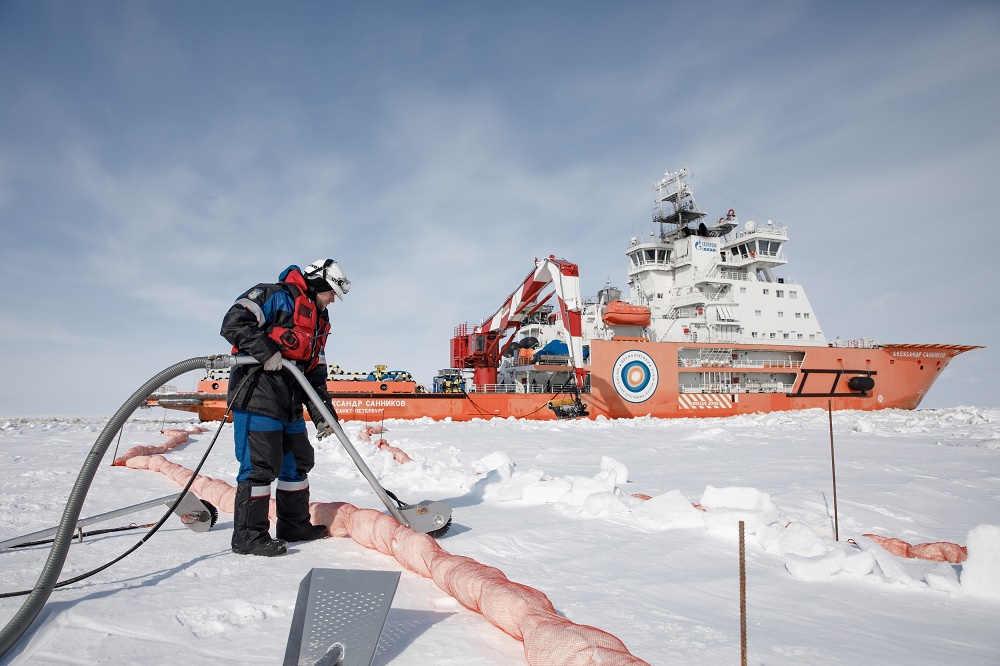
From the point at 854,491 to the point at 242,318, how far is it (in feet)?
16.1

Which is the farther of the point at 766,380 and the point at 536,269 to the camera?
the point at 766,380

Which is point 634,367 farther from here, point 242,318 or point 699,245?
point 242,318

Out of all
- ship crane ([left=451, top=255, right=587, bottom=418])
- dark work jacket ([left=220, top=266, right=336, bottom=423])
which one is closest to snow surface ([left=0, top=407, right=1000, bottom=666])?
dark work jacket ([left=220, top=266, right=336, bottom=423])

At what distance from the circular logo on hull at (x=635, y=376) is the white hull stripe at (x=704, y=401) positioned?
3.78 ft

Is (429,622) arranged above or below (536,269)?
below

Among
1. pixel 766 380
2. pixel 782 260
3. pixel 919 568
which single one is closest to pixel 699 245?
pixel 782 260

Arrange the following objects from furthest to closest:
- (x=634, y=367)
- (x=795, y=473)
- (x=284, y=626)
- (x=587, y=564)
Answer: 1. (x=634, y=367)
2. (x=795, y=473)
3. (x=587, y=564)
4. (x=284, y=626)

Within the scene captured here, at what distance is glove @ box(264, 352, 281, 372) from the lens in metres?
2.38

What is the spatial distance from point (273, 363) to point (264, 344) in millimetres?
91

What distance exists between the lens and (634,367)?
1753 cm

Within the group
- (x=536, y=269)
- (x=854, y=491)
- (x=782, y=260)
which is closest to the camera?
(x=854, y=491)

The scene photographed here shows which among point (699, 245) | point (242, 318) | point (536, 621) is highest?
point (699, 245)

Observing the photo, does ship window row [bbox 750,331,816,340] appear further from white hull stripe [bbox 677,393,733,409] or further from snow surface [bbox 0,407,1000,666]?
snow surface [bbox 0,407,1000,666]

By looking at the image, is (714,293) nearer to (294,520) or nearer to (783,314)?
(783,314)
